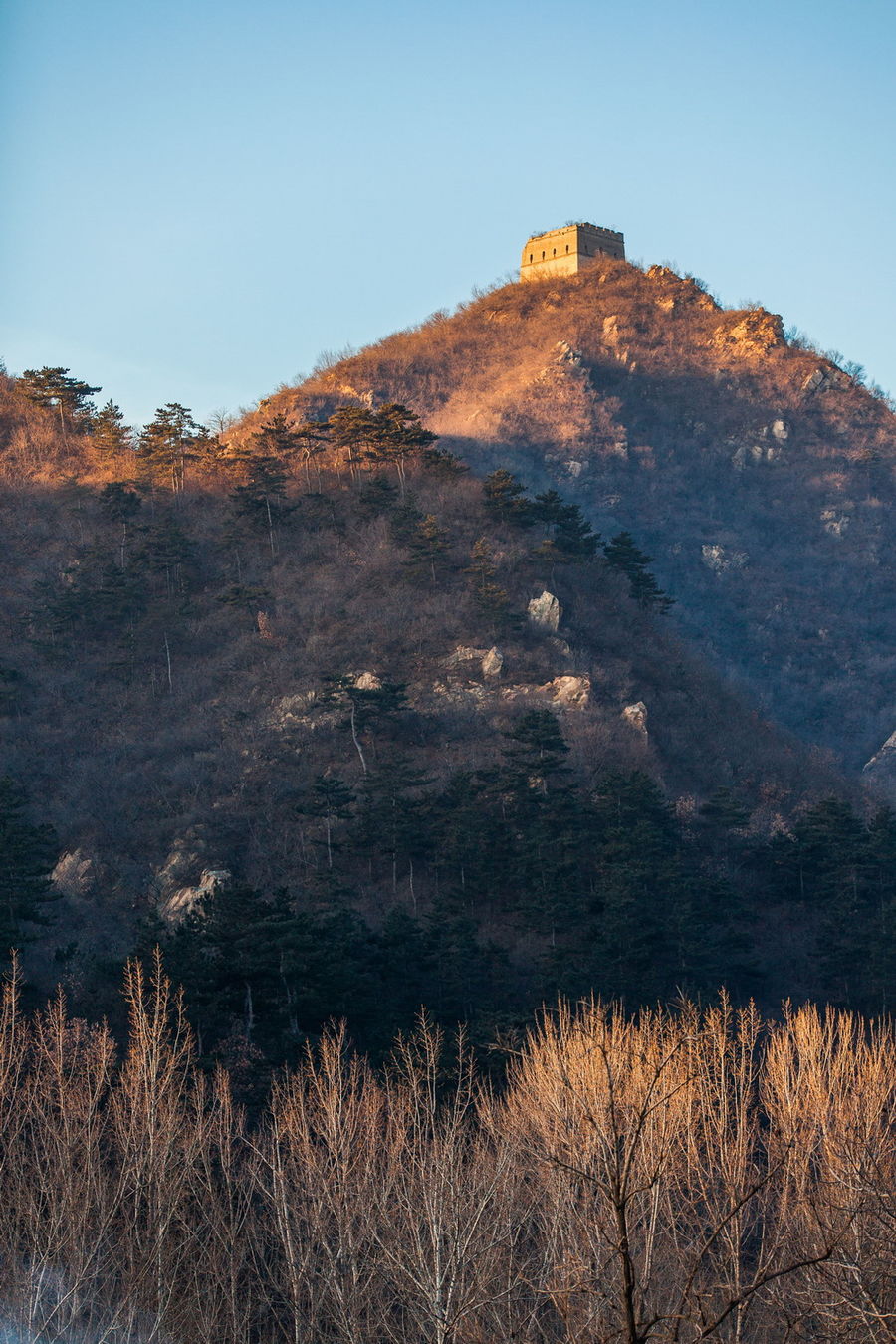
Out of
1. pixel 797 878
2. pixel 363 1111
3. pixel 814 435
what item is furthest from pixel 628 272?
pixel 363 1111

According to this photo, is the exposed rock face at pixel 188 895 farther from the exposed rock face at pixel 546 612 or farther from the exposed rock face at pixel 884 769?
the exposed rock face at pixel 884 769

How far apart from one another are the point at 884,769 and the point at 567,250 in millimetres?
63015

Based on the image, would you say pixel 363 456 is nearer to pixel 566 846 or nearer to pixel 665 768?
pixel 665 768

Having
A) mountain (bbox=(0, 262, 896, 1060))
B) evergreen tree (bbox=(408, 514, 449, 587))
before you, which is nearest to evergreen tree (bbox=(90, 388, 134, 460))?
mountain (bbox=(0, 262, 896, 1060))

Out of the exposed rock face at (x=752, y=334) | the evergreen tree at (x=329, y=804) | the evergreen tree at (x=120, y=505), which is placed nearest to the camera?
the evergreen tree at (x=329, y=804)

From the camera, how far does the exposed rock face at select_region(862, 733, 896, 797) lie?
205 feet

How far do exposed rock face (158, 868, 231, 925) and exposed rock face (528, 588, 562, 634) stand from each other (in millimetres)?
21285

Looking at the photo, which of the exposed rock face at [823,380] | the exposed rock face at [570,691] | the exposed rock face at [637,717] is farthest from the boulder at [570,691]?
the exposed rock face at [823,380]

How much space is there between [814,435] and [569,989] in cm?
7021

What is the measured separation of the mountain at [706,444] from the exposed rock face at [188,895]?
3874 cm

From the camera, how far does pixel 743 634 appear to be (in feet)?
255

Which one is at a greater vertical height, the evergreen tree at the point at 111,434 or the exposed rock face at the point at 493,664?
the evergreen tree at the point at 111,434

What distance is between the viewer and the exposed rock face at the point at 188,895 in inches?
1561

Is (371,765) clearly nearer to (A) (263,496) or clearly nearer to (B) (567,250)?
(A) (263,496)
